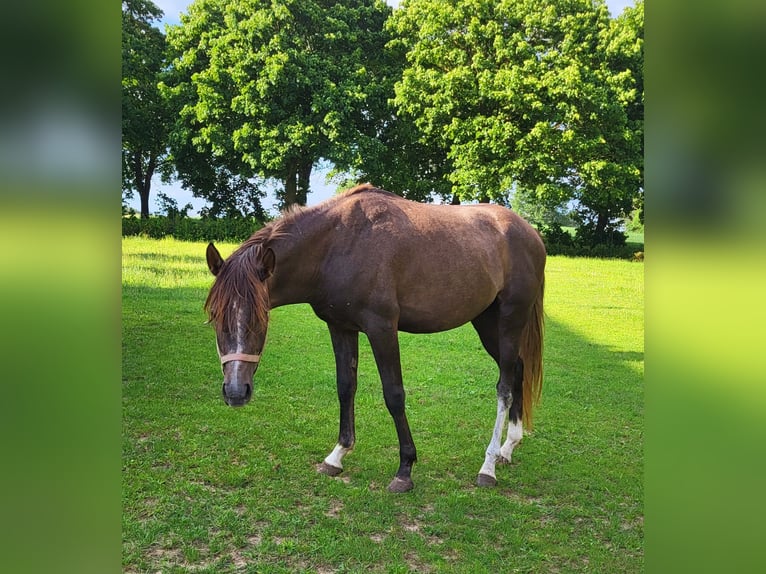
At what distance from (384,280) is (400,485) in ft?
5.14

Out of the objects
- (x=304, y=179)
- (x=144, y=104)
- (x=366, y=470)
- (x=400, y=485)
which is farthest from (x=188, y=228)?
(x=400, y=485)

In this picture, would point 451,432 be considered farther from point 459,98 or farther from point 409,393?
point 459,98

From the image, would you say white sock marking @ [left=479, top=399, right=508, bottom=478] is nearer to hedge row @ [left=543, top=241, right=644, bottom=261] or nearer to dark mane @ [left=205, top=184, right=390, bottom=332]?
dark mane @ [left=205, top=184, right=390, bottom=332]

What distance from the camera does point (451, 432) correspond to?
4.94m

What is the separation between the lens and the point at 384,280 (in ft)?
11.7

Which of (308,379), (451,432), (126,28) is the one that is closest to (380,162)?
(126,28)

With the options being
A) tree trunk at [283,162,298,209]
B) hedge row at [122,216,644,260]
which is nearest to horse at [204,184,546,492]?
hedge row at [122,216,644,260]

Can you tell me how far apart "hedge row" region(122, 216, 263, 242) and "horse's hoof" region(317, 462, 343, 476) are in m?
12.7

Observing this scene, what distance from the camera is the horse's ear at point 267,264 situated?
3.13 metres

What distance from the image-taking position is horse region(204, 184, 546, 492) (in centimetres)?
314

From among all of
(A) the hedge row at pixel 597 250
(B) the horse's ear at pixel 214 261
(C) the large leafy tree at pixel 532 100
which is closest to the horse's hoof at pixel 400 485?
(B) the horse's ear at pixel 214 261
